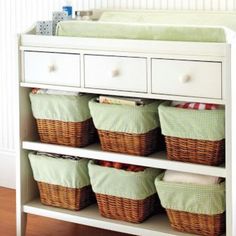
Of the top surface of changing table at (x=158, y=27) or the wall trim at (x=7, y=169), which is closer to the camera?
the top surface of changing table at (x=158, y=27)

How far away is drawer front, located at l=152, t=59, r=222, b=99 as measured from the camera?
219 cm

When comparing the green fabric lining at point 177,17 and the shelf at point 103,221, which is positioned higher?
the green fabric lining at point 177,17

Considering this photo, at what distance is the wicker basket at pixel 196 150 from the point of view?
2.28m

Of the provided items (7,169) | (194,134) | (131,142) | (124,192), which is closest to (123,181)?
(124,192)

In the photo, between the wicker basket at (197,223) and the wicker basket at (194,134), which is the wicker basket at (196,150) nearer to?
the wicker basket at (194,134)

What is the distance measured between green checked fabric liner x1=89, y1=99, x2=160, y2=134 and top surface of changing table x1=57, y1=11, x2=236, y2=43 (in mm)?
285

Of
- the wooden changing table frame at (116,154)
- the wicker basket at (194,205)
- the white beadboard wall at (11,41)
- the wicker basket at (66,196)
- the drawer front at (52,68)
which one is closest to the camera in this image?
the wooden changing table frame at (116,154)

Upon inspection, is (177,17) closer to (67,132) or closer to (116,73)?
(116,73)

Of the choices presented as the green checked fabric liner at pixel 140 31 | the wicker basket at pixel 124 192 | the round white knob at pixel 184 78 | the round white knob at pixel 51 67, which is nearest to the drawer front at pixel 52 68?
the round white knob at pixel 51 67

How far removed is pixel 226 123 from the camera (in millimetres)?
2191

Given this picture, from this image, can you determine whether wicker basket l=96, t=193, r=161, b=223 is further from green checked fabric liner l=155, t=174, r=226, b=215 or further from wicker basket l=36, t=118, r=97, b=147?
wicker basket l=36, t=118, r=97, b=147

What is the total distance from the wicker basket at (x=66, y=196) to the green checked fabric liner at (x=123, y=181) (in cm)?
12

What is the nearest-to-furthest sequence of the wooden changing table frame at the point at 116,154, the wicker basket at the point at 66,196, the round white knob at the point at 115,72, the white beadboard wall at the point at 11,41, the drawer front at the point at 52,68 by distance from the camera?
the wooden changing table frame at the point at 116,154 < the round white knob at the point at 115,72 < the drawer front at the point at 52,68 < the wicker basket at the point at 66,196 < the white beadboard wall at the point at 11,41

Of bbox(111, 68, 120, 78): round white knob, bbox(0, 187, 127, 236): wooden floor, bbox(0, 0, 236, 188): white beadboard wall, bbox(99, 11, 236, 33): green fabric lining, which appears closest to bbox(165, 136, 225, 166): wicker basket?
bbox(111, 68, 120, 78): round white knob
